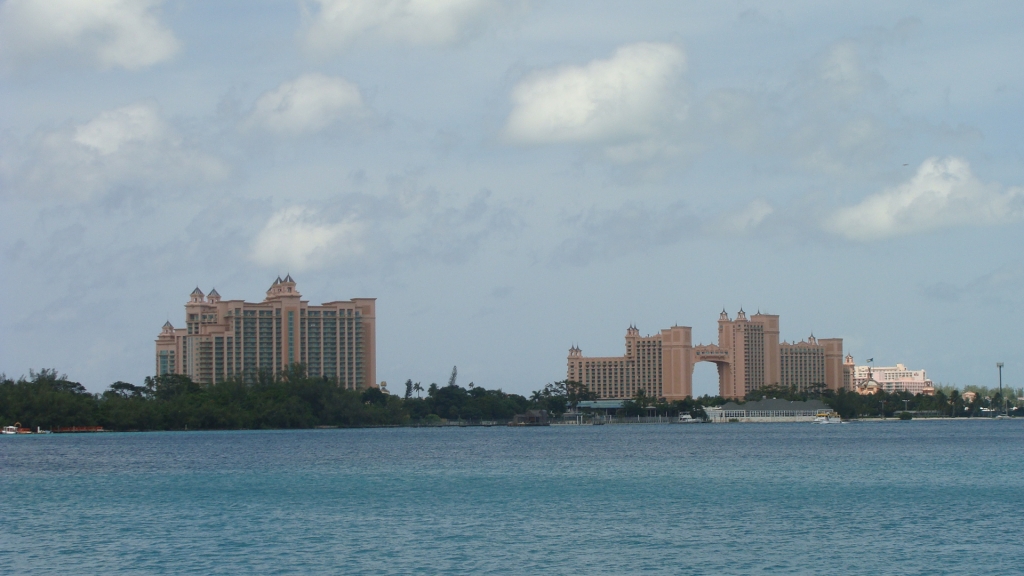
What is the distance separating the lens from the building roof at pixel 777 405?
192 m

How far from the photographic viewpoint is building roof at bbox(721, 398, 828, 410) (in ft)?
629

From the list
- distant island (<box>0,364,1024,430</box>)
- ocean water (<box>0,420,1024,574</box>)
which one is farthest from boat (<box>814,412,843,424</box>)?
ocean water (<box>0,420,1024,574</box>)

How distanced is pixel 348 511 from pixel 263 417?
105m

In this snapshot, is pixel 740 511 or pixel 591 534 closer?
pixel 591 534

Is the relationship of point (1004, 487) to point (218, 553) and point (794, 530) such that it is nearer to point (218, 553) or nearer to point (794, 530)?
point (794, 530)

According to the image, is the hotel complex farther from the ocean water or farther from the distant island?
the ocean water

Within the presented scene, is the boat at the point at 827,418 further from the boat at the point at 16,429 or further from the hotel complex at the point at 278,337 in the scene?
the boat at the point at 16,429

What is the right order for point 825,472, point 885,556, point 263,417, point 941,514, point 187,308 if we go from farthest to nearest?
point 187,308, point 263,417, point 825,472, point 941,514, point 885,556

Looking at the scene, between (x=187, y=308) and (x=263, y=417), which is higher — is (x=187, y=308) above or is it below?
above

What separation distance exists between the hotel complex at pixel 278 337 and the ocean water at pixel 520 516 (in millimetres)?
100485

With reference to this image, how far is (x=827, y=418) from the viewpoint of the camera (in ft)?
594

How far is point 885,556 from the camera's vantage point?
102ft

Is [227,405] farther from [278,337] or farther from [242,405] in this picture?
[278,337]

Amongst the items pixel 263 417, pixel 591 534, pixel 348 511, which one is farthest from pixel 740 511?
pixel 263 417
